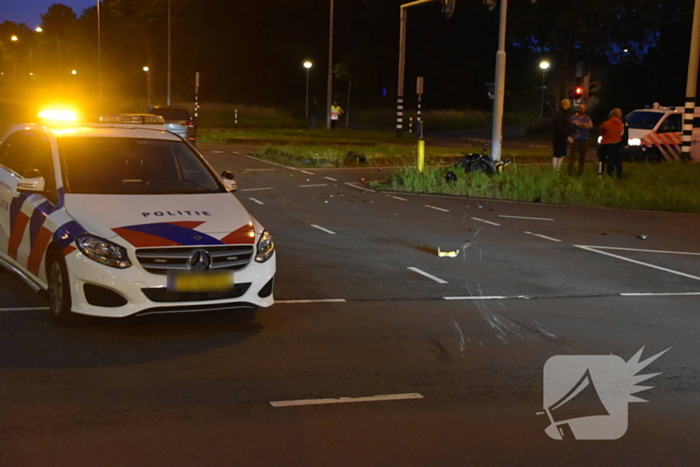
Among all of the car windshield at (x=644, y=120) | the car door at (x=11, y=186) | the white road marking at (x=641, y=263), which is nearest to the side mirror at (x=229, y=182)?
the car door at (x=11, y=186)

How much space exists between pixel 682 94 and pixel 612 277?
140 ft

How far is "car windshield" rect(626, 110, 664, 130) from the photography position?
28.9 metres

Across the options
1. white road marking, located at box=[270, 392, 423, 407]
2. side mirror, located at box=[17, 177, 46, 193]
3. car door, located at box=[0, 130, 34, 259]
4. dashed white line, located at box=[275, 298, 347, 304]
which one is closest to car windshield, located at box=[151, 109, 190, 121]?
car door, located at box=[0, 130, 34, 259]

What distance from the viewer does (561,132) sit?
21078mm

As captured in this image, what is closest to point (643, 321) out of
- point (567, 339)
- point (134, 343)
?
point (567, 339)

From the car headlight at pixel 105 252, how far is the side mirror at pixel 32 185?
1.07m

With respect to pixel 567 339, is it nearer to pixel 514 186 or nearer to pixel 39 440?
pixel 39 440

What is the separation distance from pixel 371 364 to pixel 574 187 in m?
13.0

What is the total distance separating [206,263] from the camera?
6.98 meters

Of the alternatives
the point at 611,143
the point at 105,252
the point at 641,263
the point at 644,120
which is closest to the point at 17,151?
the point at 105,252

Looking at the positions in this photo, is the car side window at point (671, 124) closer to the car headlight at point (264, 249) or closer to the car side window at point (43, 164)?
the car headlight at point (264, 249)

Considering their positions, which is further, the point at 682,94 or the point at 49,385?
the point at 682,94

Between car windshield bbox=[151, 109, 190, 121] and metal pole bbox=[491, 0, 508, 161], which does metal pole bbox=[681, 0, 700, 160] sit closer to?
metal pole bbox=[491, 0, 508, 161]

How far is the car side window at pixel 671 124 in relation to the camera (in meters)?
28.7
